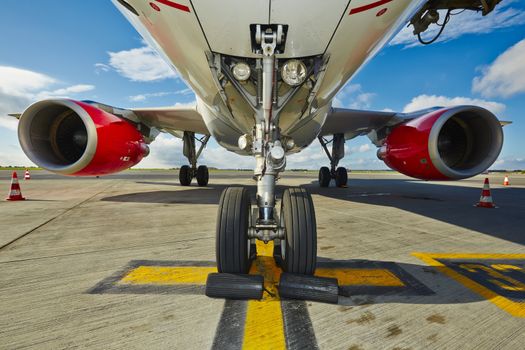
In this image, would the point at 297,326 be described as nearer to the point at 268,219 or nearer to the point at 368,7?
the point at 268,219

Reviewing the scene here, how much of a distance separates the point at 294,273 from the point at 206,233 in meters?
1.69

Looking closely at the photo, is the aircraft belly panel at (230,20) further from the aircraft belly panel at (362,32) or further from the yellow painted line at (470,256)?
the yellow painted line at (470,256)

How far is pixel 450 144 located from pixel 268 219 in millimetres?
5131

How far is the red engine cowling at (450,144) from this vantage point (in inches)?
180

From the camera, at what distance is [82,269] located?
83.3 inches

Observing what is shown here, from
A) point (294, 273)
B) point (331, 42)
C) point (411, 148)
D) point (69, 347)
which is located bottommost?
point (69, 347)

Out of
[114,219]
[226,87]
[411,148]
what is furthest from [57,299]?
[411,148]

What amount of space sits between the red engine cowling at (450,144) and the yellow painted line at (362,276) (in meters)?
3.44

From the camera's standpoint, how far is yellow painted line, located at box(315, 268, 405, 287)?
1865mm

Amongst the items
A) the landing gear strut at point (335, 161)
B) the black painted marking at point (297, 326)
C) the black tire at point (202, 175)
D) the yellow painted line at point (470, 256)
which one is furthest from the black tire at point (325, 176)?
the black painted marking at point (297, 326)

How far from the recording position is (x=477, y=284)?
6.17ft

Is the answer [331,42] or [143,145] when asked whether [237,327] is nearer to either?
[331,42]

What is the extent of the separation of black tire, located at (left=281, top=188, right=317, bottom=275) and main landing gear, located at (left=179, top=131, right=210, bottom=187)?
25.2ft

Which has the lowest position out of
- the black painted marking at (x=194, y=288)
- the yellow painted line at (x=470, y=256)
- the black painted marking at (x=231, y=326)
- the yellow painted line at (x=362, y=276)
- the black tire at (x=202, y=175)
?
the black painted marking at (x=231, y=326)
